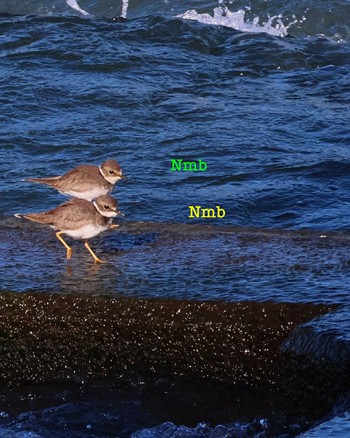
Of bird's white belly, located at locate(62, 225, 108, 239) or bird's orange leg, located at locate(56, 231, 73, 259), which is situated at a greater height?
bird's white belly, located at locate(62, 225, 108, 239)

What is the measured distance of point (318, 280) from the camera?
5.64m

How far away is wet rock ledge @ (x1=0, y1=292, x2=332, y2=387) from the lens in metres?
5.24

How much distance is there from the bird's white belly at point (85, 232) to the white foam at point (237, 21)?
8.30 m

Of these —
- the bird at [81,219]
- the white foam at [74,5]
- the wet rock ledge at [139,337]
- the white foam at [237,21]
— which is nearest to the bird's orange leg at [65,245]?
the bird at [81,219]

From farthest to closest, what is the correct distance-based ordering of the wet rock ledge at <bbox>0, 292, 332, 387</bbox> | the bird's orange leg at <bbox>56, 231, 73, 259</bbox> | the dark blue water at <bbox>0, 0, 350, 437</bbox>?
the bird's orange leg at <bbox>56, 231, 73, 259</bbox> → the dark blue water at <bbox>0, 0, 350, 437</bbox> → the wet rock ledge at <bbox>0, 292, 332, 387</bbox>

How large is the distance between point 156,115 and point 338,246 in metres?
5.34

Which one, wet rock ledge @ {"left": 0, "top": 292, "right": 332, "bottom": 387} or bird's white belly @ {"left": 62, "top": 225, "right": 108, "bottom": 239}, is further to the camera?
bird's white belly @ {"left": 62, "top": 225, "right": 108, "bottom": 239}

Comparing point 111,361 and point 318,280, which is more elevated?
point 318,280

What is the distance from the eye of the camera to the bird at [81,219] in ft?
20.3

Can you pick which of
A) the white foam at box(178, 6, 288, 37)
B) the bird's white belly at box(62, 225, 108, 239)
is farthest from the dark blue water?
the bird's white belly at box(62, 225, 108, 239)

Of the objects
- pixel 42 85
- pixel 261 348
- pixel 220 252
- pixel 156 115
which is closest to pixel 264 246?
pixel 220 252

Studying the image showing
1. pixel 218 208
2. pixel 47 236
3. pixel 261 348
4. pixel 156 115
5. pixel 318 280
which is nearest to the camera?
pixel 261 348

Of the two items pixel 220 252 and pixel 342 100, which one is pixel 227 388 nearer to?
pixel 220 252

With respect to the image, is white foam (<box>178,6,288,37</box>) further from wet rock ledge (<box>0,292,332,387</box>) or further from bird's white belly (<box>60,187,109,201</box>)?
wet rock ledge (<box>0,292,332,387</box>)
